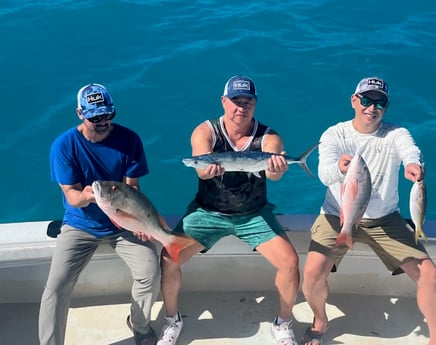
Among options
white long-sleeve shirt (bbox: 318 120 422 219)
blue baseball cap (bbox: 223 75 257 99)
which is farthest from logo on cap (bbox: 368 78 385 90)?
blue baseball cap (bbox: 223 75 257 99)

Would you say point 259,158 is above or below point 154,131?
above

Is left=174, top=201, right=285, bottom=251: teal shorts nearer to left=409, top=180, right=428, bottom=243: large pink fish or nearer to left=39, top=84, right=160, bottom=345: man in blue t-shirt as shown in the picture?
left=39, top=84, right=160, bottom=345: man in blue t-shirt

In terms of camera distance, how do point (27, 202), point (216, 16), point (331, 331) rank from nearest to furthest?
point (331, 331), point (27, 202), point (216, 16)

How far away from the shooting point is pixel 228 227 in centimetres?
427

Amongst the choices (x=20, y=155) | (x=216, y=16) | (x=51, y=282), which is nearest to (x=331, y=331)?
(x=51, y=282)

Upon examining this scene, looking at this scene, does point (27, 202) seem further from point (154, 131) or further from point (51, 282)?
point (51, 282)

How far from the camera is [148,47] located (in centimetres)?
976

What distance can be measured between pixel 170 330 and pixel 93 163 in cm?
137

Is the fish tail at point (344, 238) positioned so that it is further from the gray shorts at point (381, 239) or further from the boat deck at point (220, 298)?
the boat deck at point (220, 298)

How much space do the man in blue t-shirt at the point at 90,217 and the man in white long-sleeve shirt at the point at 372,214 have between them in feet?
3.90

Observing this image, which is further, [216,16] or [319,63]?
[216,16]

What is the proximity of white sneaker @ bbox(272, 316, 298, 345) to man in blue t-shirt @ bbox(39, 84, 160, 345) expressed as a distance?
92 centimetres

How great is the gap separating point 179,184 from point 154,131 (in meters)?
1.07

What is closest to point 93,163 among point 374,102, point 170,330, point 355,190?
point 170,330
